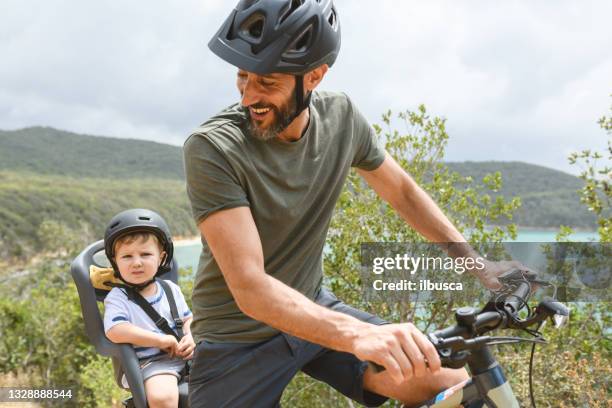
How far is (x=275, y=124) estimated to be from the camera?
240cm

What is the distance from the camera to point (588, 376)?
4.88 m

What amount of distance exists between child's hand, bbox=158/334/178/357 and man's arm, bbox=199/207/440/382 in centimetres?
136

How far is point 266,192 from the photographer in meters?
2.37

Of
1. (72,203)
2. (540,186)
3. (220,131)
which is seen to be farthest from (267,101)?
(72,203)

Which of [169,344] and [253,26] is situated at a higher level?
[253,26]

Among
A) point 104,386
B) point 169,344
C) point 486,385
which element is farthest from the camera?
point 104,386

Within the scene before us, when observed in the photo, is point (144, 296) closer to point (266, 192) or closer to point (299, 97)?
point (266, 192)

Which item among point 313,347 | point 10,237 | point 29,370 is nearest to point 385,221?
point 313,347

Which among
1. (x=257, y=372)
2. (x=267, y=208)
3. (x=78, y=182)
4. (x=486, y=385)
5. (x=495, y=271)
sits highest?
(x=78, y=182)

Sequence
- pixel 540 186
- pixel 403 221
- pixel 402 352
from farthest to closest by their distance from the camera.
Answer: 1. pixel 540 186
2. pixel 403 221
3. pixel 402 352

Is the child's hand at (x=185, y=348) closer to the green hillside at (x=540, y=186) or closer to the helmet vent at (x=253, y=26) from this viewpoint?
the helmet vent at (x=253, y=26)

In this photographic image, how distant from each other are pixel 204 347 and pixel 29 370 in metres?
8.84

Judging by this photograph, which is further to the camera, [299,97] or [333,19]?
[333,19]

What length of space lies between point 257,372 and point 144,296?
1471 mm
